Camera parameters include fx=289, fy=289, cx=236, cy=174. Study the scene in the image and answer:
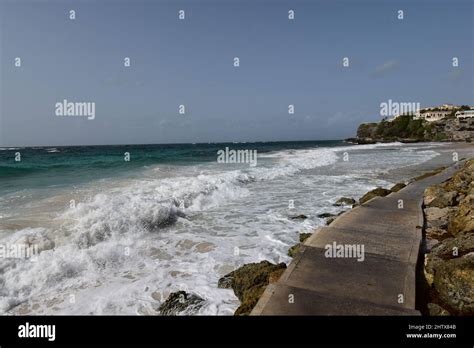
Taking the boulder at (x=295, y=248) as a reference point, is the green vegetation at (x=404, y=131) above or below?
above

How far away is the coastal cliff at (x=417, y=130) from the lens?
2959 inches

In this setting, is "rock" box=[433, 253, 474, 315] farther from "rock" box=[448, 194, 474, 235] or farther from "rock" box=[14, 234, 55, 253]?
"rock" box=[14, 234, 55, 253]

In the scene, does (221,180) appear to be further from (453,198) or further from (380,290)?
(380,290)

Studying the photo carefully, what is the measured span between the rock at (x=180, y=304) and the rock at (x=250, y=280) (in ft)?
2.06

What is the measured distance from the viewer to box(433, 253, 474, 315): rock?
3.83m

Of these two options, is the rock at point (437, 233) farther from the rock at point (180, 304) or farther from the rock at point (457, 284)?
the rock at point (180, 304)

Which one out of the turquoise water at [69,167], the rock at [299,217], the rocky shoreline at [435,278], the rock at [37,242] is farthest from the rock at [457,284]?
the turquoise water at [69,167]

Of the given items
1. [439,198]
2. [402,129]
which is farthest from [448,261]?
[402,129]

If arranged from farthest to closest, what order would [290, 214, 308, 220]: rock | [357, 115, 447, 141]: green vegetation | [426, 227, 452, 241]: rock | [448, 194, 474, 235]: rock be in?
[357, 115, 447, 141]: green vegetation, [290, 214, 308, 220]: rock, [426, 227, 452, 241]: rock, [448, 194, 474, 235]: rock

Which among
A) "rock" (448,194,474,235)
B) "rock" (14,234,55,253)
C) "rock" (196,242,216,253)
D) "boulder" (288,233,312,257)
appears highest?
"rock" (448,194,474,235)

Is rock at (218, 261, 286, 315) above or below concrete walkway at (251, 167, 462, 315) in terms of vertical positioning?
below

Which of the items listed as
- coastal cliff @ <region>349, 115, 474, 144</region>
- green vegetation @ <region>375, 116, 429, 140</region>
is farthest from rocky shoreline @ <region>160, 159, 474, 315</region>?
green vegetation @ <region>375, 116, 429, 140</region>

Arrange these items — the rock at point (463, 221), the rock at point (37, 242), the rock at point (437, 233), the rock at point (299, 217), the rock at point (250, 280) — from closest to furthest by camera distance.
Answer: the rock at point (250, 280), the rock at point (463, 221), the rock at point (437, 233), the rock at point (37, 242), the rock at point (299, 217)

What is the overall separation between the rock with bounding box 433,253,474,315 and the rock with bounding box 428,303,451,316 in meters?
0.30
